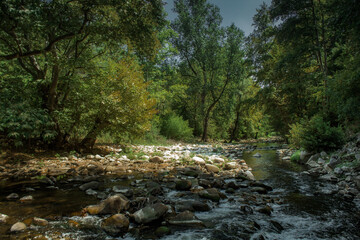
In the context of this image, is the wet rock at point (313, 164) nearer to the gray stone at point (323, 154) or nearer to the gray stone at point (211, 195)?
the gray stone at point (323, 154)

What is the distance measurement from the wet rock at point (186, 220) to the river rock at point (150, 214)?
18cm

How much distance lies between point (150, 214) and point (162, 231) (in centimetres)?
36

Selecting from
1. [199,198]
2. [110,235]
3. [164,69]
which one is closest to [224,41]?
[164,69]

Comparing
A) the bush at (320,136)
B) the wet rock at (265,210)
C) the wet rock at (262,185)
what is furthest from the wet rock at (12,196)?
the bush at (320,136)

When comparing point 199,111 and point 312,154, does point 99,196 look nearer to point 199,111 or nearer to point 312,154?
point 312,154

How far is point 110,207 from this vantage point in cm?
304

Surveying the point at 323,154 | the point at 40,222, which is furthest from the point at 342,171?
the point at 40,222

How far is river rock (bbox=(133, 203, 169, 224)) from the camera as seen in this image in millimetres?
2756

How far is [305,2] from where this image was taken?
11.0 meters

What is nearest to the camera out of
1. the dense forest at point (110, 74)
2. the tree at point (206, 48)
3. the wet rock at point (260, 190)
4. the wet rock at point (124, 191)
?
the wet rock at point (124, 191)

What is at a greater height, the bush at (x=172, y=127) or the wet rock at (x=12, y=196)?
the bush at (x=172, y=127)

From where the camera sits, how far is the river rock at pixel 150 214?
276cm

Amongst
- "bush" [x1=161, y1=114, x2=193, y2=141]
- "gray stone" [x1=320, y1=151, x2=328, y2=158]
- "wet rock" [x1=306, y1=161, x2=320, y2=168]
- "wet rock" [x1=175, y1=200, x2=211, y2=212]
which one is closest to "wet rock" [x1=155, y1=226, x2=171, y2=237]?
"wet rock" [x1=175, y1=200, x2=211, y2=212]

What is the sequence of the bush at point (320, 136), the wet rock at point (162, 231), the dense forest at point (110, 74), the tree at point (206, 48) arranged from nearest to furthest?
the wet rock at point (162, 231) < the dense forest at point (110, 74) < the bush at point (320, 136) < the tree at point (206, 48)
